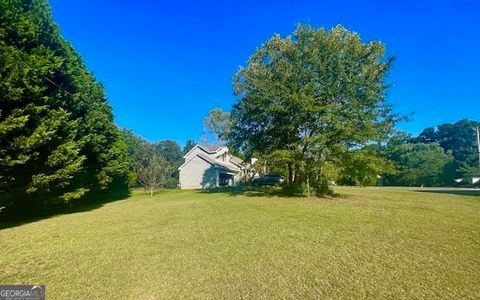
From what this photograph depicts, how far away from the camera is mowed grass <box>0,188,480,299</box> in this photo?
13.9ft

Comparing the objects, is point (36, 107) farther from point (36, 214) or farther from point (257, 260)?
point (257, 260)

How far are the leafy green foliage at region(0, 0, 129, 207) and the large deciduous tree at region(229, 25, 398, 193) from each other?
10.5 m

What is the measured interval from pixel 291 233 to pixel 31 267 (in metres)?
5.90

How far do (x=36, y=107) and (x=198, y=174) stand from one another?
2685 cm

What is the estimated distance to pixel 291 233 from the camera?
24.8ft

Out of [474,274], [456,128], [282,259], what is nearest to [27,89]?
[282,259]

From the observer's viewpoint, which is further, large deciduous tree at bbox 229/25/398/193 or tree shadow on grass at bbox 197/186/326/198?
tree shadow on grass at bbox 197/186/326/198

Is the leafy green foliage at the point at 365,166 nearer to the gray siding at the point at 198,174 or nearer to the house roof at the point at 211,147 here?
the gray siding at the point at 198,174

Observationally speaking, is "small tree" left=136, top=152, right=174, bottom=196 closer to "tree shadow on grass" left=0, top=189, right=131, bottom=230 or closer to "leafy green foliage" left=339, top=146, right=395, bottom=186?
"tree shadow on grass" left=0, top=189, right=131, bottom=230

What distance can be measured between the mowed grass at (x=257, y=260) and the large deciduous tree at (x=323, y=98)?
784cm

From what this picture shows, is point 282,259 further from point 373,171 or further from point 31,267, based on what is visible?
point 373,171

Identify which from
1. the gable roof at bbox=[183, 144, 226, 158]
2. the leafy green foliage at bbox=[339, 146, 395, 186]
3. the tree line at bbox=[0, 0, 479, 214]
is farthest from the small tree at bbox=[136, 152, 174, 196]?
the leafy green foliage at bbox=[339, 146, 395, 186]

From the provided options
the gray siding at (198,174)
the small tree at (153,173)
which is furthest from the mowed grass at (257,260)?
the gray siding at (198,174)

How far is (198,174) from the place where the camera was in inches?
1478
